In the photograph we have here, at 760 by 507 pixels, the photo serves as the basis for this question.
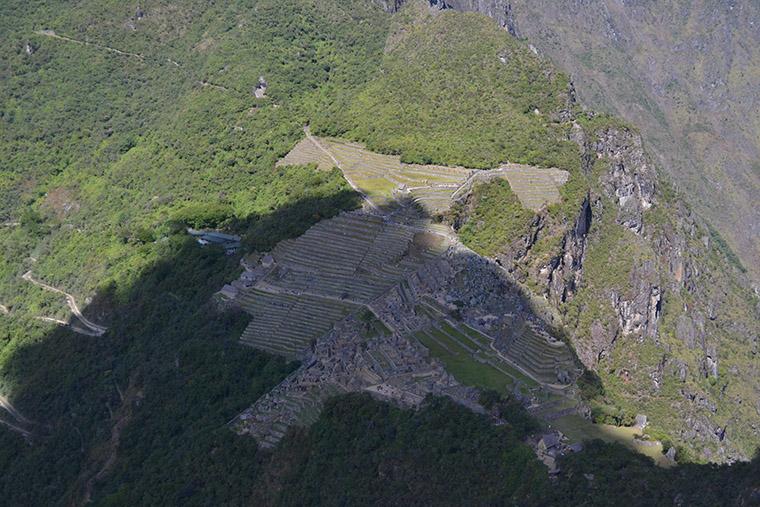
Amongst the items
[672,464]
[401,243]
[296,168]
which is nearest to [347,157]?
[296,168]

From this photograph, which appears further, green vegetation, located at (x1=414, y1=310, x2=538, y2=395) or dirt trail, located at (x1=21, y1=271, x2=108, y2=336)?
dirt trail, located at (x1=21, y1=271, x2=108, y2=336)

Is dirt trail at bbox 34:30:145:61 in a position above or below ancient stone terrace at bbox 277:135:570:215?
below

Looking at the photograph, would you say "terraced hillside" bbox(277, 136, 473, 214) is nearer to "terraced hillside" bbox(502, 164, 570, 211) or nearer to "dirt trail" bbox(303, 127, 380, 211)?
"dirt trail" bbox(303, 127, 380, 211)

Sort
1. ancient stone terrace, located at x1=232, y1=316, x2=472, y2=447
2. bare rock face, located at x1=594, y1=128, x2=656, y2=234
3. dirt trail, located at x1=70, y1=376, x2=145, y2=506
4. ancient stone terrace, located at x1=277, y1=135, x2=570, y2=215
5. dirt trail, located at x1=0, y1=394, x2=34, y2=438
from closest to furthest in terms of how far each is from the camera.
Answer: ancient stone terrace, located at x1=232, y1=316, x2=472, y2=447
dirt trail, located at x1=70, y1=376, x2=145, y2=506
dirt trail, located at x1=0, y1=394, x2=34, y2=438
ancient stone terrace, located at x1=277, y1=135, x2=570, y2=215
bare rock face, located at x1=594, y1=128, x2=656, y2=234

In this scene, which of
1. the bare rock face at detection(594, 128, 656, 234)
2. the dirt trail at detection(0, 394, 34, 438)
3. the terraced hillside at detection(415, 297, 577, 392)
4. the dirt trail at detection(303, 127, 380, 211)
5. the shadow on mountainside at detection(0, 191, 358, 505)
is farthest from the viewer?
the bare rock face at detection(594, 128, 656, 234)

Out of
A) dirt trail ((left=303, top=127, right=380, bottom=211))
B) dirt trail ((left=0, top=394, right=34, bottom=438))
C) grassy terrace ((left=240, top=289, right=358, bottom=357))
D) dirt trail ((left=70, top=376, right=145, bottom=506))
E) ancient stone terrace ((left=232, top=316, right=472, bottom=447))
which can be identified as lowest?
dirt trail ((left=0, top=394, right=34, bottom=438))

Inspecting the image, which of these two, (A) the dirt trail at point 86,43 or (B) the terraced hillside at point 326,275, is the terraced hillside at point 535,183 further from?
(A) the dirt trail at point 86,43

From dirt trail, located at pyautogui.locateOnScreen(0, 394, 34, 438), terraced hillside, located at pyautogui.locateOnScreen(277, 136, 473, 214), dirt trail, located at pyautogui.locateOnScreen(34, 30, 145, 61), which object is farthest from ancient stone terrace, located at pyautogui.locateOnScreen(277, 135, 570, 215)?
dirt trail, located at pyautogui.locateOnScreen(34, 30, 145, 61)

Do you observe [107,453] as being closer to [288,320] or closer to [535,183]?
[288,320]
